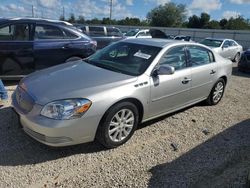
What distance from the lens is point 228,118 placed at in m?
5.48

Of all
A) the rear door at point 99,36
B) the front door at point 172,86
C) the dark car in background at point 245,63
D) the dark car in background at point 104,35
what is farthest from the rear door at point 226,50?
the front door at point 172,86

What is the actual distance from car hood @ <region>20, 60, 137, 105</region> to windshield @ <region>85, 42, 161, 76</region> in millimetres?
211

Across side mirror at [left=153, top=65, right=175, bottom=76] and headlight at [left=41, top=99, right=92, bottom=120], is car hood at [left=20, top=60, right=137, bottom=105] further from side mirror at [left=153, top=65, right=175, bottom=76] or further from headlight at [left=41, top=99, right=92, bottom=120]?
side mirror at [left=153, top=65, right=175, bottom=76]

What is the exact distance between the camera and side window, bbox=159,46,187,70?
180 inches

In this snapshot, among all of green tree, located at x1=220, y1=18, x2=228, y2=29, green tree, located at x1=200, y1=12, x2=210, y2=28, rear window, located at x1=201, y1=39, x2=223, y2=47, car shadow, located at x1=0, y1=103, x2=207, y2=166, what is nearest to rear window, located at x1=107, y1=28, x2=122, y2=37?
rear window, located at x1=201, y1=39, x2=223, y2=47

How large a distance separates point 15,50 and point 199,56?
13.5 feet

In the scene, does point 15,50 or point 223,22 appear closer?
point 15,50

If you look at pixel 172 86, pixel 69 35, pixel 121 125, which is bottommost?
pixel 121 125

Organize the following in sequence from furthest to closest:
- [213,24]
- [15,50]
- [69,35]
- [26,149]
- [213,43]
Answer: [213,24], [213,43], [69,35], [15,50], [26,149]

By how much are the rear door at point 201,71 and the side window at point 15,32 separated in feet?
12.7

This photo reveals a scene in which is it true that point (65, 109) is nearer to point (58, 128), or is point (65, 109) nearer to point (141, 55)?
point (58, 128)

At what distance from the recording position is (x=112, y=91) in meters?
3.70

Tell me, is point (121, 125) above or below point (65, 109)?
below

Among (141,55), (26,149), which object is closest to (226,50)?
(141,55)
